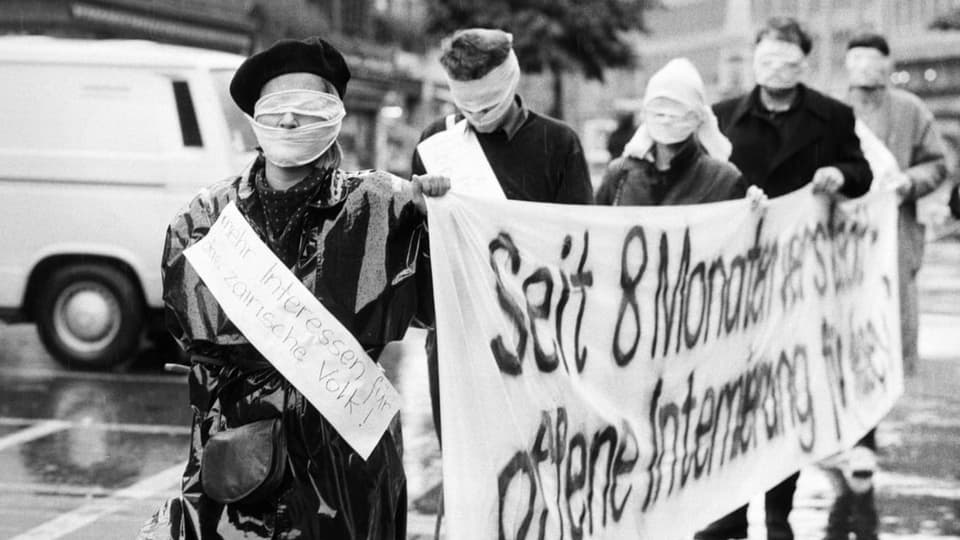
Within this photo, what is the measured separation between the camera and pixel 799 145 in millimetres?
6367

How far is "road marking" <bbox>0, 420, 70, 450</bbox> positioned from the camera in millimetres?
8117

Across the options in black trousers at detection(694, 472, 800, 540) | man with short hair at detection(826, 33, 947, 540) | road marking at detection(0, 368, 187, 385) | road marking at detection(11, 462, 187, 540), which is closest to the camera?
black trousers at detection(694, 472, 800, 540)

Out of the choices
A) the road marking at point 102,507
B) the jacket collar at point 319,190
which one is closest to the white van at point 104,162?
the road marking at point 102,507

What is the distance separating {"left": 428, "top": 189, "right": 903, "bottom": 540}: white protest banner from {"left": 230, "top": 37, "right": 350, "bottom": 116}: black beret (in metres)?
0.47

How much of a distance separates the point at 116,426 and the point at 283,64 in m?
5.46

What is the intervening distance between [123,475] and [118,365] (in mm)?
3686

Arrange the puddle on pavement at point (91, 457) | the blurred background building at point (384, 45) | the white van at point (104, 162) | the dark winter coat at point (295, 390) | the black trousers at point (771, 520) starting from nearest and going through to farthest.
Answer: the dark winter coat at point (295, 390)
the black trousers at point (771, 520)
the puddle on pavement at point (91, 457)
the white van at point (104, 162)
the blurred background building at point (384, 45)

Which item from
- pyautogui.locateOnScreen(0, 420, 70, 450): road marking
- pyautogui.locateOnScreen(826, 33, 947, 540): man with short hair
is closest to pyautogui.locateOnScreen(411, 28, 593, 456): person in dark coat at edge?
pyautogui.locateOnScreen(826, 33, 947, 540): man with short hair

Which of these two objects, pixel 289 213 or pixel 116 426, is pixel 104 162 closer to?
pixel 116 426

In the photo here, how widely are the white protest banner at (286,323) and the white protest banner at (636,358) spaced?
50cm

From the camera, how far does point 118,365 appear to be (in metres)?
10.9

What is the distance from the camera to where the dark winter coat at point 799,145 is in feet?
20.9

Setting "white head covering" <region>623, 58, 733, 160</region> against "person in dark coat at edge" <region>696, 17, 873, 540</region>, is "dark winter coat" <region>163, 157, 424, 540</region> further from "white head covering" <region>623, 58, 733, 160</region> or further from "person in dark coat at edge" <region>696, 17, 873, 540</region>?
"person in dark coat at edge" <region>696, 17, 873, 540</region>

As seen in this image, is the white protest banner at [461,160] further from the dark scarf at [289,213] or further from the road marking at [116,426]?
the road marking at [116,426]
